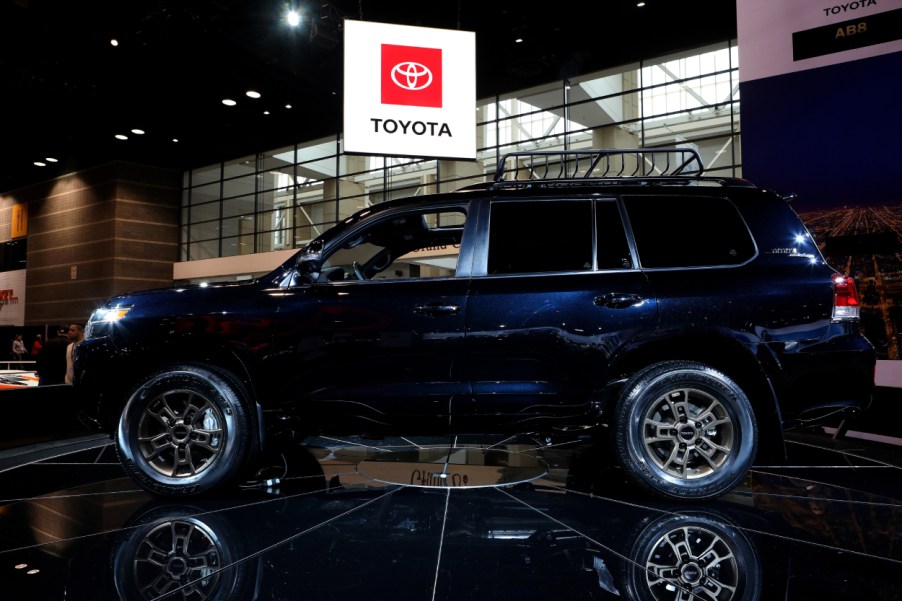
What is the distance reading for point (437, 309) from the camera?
10.8 feet

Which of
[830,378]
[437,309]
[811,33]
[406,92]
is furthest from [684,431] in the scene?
[406,92]

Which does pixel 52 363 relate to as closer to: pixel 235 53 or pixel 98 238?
pixel 235 53

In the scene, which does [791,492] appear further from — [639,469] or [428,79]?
[428,79]

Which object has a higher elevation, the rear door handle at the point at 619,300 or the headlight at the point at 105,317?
the rear door handle at the point at 619,300

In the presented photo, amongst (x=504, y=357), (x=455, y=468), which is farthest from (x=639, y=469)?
(x=455, y=468)

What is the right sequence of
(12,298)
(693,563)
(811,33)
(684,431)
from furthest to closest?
(12,298) → (811,33) → (684,431) → (693,563)

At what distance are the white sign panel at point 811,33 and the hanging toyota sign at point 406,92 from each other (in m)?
2.94

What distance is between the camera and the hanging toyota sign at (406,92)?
6582mm

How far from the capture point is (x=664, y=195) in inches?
137

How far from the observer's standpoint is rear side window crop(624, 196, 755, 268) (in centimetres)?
335

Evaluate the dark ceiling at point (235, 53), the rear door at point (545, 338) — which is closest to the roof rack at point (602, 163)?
the rear door at point (545, 338)

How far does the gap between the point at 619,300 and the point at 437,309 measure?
102cm

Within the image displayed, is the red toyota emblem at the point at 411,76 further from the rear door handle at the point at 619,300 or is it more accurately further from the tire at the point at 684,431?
the tire at the point at 684,431

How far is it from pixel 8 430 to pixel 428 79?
17.7ft
